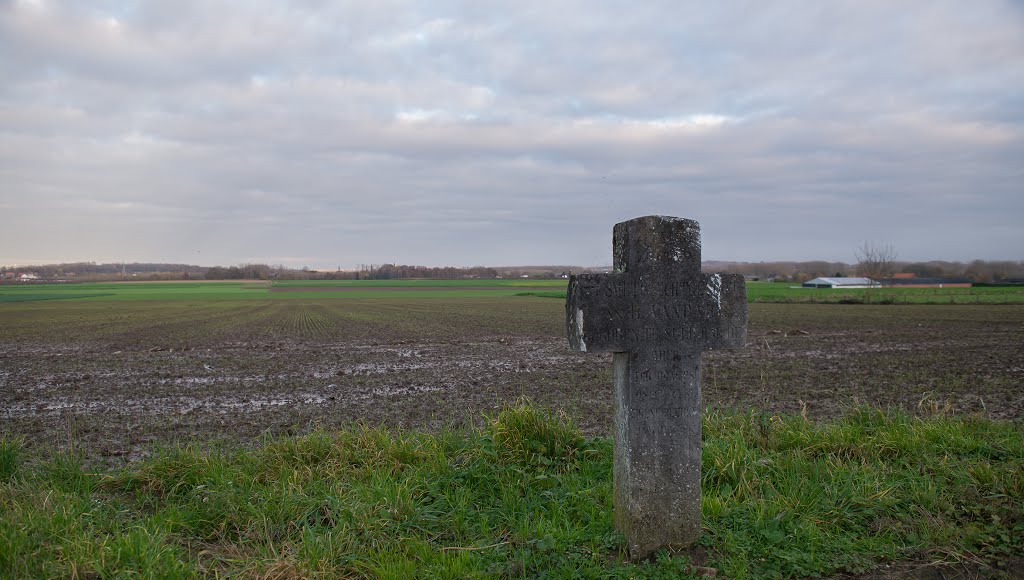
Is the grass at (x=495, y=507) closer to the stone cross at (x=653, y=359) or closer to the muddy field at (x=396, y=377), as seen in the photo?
the stone cross at (x=653, y=359)

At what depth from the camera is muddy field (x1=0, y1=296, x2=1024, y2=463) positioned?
9992 mm

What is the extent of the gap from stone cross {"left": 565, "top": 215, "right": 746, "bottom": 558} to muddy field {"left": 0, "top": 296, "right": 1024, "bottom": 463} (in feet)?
10.5

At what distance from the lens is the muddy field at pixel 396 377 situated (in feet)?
32.8

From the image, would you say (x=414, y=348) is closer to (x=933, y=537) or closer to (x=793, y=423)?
(x=793, y=423)

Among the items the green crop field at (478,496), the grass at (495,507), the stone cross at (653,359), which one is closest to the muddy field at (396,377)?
the green crop field at (478,496)

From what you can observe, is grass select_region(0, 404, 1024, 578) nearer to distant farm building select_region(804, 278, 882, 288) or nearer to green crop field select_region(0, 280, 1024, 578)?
green crop field select_region(0, 280, 1024, 578)

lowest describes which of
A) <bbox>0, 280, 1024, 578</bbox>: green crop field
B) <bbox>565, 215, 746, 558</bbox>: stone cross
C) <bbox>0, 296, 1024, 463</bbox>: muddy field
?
<bbox>0, 296, 1024, 463</bbox>: muddy field

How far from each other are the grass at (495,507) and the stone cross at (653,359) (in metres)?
0.27

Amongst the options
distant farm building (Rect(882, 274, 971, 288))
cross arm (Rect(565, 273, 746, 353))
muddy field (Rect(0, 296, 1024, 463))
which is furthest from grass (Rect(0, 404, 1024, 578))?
distant farm building (Rect(882, 274, 971, 288))

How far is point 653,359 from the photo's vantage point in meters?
3.94

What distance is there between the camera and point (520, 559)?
12.0 feet

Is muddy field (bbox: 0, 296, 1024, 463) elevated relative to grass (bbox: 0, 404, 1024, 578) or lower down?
lower down

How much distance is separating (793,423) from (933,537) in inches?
102

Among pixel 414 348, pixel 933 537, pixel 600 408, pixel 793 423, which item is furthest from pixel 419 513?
pixel 414 348
